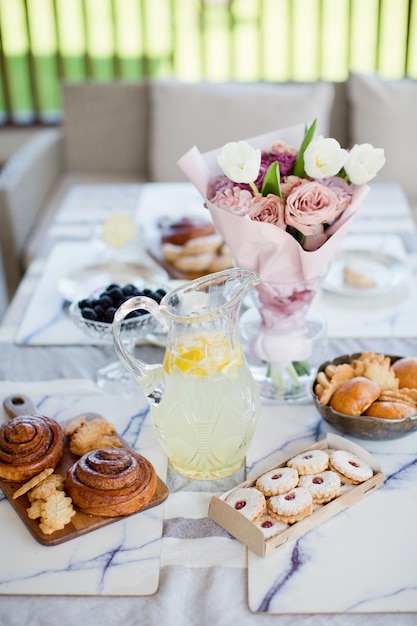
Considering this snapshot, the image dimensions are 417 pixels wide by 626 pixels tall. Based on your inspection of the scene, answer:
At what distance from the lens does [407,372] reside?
115cm

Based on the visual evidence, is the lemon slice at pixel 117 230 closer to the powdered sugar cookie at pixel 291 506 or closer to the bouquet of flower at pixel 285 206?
the bouquet of flower at pixel 285 206

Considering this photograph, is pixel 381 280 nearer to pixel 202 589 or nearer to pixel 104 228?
pixel 104 228

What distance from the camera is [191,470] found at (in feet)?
3.40

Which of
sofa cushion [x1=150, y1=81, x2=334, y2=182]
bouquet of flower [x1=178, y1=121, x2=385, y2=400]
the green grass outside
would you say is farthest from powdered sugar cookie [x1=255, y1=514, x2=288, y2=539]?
the green grass outside

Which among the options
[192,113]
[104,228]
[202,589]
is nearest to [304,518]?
[202,589]

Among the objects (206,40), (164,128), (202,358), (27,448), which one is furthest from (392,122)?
(27,448)

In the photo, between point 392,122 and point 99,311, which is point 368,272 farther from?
point 392,122

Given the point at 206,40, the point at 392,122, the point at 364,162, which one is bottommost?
the point at 392,122

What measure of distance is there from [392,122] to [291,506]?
1.90m

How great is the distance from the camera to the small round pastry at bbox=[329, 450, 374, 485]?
98 cm

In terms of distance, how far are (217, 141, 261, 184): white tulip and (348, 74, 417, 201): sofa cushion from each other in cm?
155

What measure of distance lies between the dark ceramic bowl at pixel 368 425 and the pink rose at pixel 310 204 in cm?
26

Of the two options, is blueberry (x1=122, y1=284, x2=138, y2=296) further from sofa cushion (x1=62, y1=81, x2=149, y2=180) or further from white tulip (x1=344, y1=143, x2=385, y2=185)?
sofa cushion (x1=62, y1=81, x2=149, y2=180)

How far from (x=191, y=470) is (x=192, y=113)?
1.83 metres
